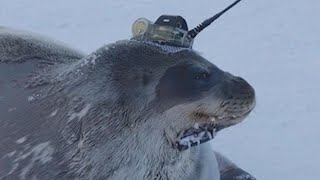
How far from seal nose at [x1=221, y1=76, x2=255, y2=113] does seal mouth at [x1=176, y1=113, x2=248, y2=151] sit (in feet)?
0.08

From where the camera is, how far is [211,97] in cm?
199

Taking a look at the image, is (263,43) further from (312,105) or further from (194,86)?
(194,86)

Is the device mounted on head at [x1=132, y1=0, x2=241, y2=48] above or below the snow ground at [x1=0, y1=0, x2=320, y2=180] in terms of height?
above

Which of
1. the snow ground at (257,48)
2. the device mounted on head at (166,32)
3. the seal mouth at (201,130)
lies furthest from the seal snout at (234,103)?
the snow ground at (257,48)

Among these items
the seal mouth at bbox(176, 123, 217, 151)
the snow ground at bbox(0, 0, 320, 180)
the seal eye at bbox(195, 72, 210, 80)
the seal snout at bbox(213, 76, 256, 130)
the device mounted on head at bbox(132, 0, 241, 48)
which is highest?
the device mounted on head at bbox(132, 0, 241, 48)

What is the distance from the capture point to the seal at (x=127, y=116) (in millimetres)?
1977

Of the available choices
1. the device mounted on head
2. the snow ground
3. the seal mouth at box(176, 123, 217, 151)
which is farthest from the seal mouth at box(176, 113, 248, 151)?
the snow ground

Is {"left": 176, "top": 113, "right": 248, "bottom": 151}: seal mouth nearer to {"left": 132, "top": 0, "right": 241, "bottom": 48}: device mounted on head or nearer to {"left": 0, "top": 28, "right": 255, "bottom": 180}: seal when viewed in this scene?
{"left": 0, "top": 28, "right": 255, "bottom": 180}: seal

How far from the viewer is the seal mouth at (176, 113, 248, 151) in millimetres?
1986

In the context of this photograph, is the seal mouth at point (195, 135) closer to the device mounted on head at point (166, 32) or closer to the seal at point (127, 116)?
the seal at point (127, 116)

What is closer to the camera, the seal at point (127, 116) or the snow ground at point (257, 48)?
the seal at point (127, 116)

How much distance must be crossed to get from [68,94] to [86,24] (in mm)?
2447

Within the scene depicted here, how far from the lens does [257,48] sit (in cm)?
415

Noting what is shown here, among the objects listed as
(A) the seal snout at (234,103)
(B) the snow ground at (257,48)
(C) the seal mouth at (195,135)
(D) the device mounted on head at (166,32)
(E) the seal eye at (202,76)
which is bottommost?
(B) the snow ground at (257,48)
